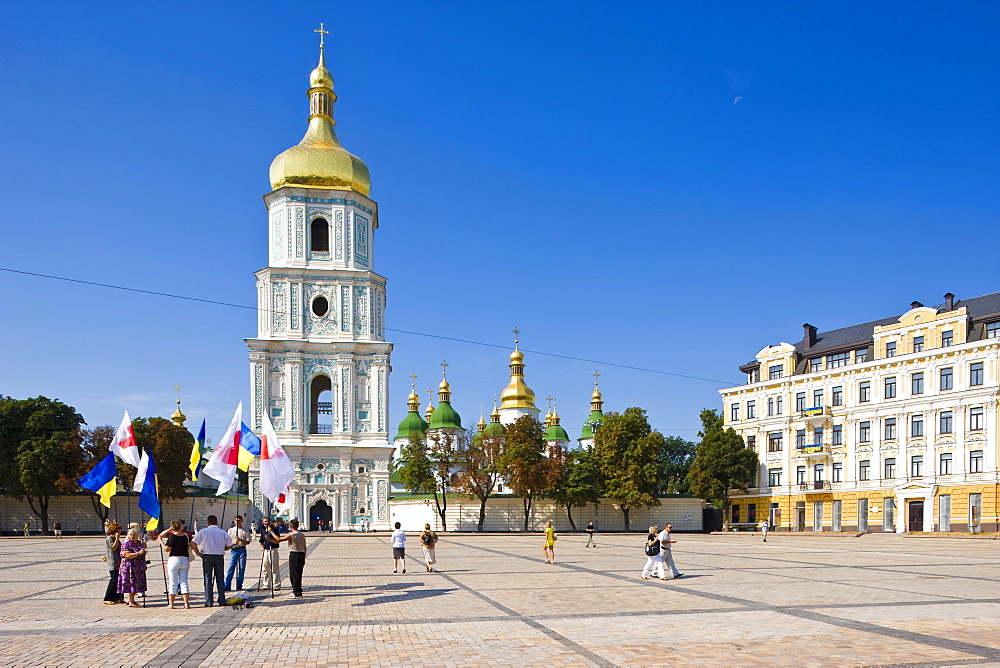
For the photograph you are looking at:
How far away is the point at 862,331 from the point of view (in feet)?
223

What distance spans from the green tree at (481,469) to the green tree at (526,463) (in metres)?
0.83

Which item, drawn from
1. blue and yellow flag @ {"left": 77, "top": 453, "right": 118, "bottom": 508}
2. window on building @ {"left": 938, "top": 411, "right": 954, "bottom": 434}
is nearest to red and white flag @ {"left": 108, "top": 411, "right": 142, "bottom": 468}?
blue and yellow flag @ {"left": 77, "top": 453, "right": 118, "bottom": 508}

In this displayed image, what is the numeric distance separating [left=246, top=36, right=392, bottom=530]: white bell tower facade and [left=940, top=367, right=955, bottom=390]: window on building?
39066 mm

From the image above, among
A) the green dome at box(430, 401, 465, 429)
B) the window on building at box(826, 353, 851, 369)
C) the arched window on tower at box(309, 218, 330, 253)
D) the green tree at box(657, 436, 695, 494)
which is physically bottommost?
the green tree at box(657, 436, 695, 494)

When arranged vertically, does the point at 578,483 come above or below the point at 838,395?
below

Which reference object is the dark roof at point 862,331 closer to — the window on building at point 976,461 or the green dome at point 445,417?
the window on building at point 976,461

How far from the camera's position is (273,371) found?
70.1m

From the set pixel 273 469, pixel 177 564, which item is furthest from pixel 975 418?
pixel 177 564

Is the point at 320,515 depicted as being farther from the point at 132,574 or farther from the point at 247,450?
the point at 132,574

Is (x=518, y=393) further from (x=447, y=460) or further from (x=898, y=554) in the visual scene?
(x=898, y=554)

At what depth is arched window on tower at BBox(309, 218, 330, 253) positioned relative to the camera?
72825 mm

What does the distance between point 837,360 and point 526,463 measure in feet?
80.9

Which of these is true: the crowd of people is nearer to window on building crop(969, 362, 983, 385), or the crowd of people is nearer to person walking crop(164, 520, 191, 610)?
person walking crop(164, 520, 191, 610)

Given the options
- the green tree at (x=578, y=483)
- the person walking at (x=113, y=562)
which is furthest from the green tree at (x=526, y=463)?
the person walking at (x=113, y=562)
